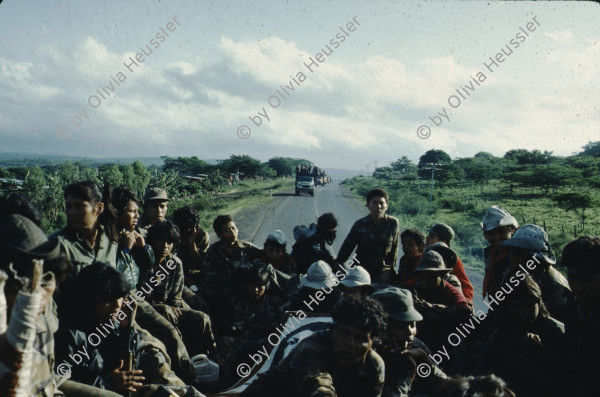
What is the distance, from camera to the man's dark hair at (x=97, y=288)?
7.54ft

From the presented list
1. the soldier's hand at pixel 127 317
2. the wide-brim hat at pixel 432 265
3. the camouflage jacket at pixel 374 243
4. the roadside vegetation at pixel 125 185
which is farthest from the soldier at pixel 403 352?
the roadside vegetation at pixel 125 185

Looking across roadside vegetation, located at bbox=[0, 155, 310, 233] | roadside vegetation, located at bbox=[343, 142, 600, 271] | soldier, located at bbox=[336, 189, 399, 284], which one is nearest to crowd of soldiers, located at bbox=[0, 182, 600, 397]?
soldier, located at bbox=[336, 189, 399, 284]

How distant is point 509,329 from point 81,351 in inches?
101

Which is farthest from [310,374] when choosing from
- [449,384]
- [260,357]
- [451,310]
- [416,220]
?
[416,220]

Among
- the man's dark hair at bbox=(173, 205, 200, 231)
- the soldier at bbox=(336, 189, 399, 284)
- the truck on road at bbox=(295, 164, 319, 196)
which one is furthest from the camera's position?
the truck on road at bbox=(295, 164, 319, 196)

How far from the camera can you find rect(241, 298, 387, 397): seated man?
6.75 ft

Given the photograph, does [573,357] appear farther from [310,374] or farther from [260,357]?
[260,357]

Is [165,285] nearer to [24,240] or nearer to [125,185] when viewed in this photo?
[24,240]

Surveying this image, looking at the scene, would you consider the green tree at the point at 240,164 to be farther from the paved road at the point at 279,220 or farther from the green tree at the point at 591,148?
the green tree at the point at 591,148

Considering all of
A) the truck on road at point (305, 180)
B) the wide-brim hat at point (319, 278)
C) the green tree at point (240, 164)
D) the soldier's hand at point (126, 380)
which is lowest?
the soldier's hand at point (126, 380)

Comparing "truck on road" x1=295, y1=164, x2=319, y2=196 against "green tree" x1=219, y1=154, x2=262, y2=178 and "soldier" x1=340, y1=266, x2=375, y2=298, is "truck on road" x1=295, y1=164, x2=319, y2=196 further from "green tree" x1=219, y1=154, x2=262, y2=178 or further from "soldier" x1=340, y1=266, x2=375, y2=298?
"soldier" x1=340, y1=266, x2=375, y2=298

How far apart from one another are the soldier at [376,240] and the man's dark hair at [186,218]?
170cm

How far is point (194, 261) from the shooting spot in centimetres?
459

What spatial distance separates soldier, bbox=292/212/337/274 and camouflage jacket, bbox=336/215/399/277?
19cm
